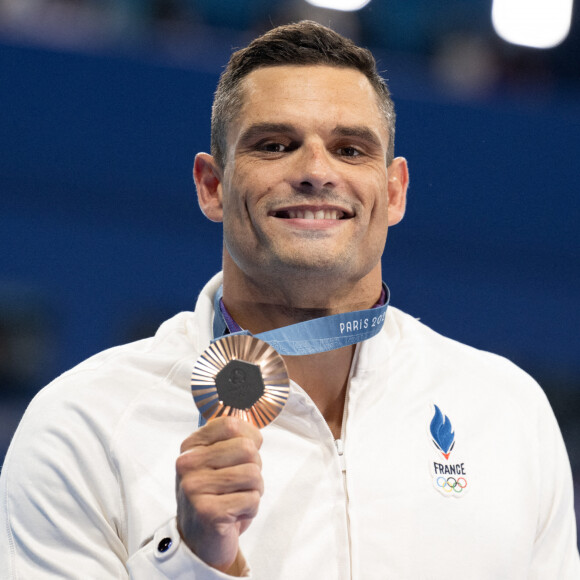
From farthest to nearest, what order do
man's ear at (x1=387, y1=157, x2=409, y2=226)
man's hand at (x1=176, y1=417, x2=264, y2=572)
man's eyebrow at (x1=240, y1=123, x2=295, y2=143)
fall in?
man's ear at (x1=387, y1=157, x2=409, y2=226)
man's eyebrow at (x1=240, y1=123, x2=295, y2=143)
man's hand at (x1=176, y1=417, x2=264, y2=572)

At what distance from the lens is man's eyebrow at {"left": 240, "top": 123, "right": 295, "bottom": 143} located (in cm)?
194

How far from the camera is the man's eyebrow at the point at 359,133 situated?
195 centimetres

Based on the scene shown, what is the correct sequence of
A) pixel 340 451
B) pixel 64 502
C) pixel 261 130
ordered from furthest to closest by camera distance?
pixel 261 130, pixel 340 451, pixel 64 502

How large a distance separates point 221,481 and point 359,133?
3.12ft

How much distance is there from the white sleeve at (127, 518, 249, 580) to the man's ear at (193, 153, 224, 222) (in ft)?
2.89

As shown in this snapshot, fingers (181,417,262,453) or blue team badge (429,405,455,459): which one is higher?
fingers (181,417,262,453)

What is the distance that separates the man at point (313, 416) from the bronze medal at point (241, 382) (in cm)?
25

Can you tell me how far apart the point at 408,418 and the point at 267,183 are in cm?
64

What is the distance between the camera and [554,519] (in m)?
2.01

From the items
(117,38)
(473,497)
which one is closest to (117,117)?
(117,38)

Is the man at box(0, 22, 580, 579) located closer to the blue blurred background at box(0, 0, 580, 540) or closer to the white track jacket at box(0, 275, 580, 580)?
the white track jacket at box(0, 275, 580, 580)

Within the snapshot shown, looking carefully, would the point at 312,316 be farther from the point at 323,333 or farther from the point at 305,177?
the point at 305,177

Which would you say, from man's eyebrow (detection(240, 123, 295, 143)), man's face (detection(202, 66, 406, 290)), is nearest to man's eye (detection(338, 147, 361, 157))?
man's face (detection(202, 66, 406, 290))

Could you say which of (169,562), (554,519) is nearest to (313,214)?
(169,562)
